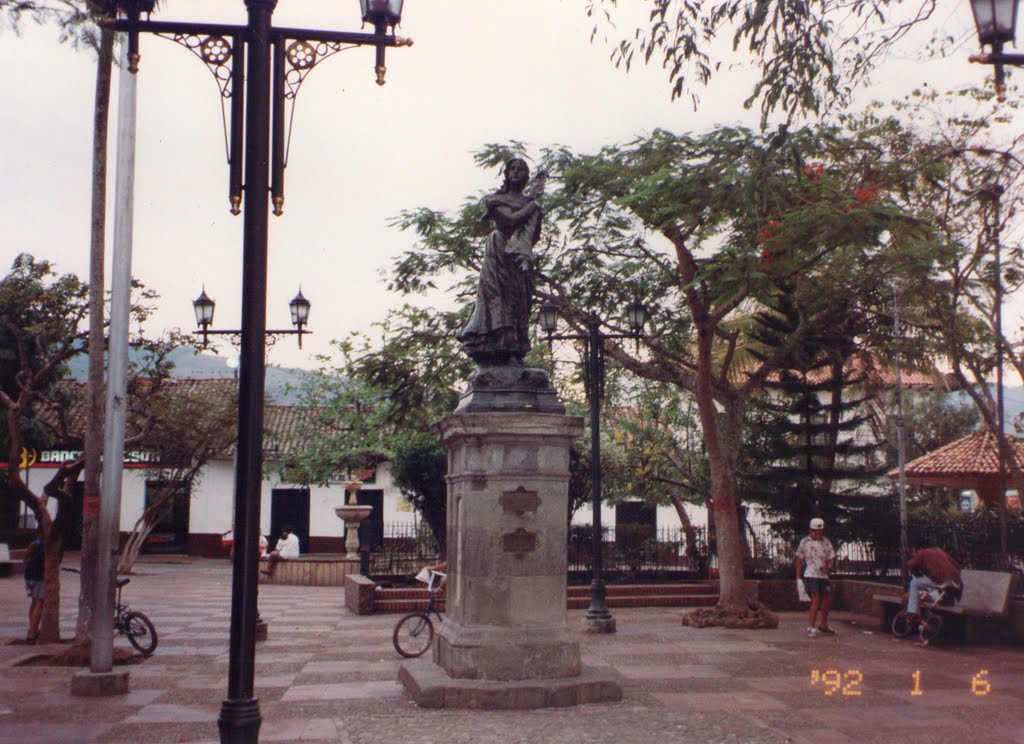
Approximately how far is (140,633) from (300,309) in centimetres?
721

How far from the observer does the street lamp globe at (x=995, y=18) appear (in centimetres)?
783

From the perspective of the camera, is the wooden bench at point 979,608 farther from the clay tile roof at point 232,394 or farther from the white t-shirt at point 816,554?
the clay tile roof at point 232,394

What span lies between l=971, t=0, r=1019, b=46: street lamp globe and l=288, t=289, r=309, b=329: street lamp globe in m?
13.2

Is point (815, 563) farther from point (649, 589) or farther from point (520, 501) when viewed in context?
point (520, 501)

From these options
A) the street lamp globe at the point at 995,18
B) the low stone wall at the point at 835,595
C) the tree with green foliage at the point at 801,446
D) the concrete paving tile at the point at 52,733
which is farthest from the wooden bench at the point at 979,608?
the concrete paving tile at the point at 52,733

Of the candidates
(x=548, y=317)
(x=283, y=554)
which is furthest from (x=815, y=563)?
(x=283, y=554)

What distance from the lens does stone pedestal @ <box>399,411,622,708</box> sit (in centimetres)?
929

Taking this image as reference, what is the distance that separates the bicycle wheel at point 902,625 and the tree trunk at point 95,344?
11384 mm

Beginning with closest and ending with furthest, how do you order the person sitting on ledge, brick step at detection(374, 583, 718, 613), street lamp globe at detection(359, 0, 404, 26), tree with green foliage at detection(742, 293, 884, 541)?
street lamp globe at detection(359, 0, 404, 26)
brick step at detection(374, 583, 718, 613)
tree with green foliage at detection(742, 293, 884, 541)
the person sitting on ledge

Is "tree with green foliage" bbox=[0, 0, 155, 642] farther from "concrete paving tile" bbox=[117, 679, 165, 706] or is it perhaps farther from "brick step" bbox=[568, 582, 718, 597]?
"brick step" bbox=[568, 582, 718, 597]

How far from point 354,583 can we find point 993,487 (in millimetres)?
18697

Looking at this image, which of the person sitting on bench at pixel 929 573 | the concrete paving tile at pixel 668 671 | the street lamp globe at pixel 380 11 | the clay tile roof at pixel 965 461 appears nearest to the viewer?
the street lamp globe at pixel 380 11

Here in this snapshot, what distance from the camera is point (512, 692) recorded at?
900 cm

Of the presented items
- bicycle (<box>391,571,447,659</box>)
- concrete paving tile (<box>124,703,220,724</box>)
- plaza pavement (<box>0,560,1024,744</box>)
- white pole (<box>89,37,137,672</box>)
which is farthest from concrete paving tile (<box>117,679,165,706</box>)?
bicycle (<box>391,571,447,659</box>)
